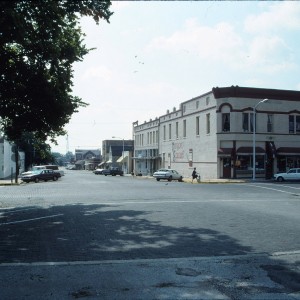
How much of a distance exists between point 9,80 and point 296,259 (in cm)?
1303

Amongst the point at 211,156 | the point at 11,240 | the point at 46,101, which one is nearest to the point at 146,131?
the point at 211,156

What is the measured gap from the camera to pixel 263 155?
43.1m

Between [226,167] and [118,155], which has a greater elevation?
[118,155]

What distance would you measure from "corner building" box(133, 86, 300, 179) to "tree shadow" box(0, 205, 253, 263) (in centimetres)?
2902

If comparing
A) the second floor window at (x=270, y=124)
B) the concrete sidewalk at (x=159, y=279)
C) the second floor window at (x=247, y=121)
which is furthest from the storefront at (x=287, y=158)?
the concrete sidewalk at (x=159, y=279)

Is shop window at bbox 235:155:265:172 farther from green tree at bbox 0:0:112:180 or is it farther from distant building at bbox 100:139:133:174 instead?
distant building at bbox 100:139:133:174

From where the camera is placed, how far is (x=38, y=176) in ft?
135

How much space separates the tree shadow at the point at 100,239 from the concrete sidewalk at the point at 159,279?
64 cm

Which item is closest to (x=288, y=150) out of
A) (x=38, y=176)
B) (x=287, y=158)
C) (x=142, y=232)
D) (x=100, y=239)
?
(x=287, y=158)

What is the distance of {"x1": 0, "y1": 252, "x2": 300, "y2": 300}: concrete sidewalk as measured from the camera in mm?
5704

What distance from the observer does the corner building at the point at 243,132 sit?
4178 centimetres

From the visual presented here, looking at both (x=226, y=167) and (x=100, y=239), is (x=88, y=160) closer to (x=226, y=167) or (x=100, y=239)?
(x=226, y=167)

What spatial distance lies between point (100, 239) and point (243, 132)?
1354 inches

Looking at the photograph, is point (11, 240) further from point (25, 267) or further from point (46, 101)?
point (46, 101)
